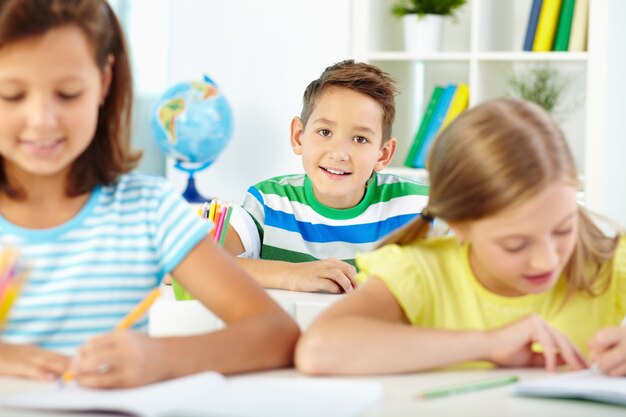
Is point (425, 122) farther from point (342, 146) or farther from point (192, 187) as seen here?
point (342, 146)

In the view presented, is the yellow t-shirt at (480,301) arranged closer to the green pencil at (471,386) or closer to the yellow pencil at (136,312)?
the green pencil at (471,386)

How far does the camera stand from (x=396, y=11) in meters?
4.45

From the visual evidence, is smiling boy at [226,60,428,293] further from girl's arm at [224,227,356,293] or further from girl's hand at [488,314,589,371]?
girl's hand at [488,314,589,371]

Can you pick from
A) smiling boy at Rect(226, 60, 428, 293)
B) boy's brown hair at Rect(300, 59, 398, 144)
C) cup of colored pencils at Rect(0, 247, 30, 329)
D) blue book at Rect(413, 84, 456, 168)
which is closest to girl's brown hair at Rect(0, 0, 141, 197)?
cup of colored pencils at Rect(0, 247, 30, 329)

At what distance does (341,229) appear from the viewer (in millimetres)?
2586

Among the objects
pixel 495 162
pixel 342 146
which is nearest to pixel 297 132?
pixel 342 146

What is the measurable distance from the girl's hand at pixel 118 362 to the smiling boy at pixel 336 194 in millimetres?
1330

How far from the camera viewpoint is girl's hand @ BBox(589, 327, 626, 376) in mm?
1291

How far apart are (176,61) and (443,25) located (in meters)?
1.33

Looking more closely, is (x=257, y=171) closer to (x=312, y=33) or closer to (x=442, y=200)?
(x=312, y=33)

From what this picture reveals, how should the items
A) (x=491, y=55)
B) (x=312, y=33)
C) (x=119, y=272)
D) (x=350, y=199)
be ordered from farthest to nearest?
(x=312, y=33) < (x=491, y=55) < (x=350, y=199) < (x=119, y=272)

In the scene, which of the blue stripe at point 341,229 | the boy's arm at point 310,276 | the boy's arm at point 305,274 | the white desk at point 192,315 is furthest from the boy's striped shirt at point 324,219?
the white desk at point 192,315

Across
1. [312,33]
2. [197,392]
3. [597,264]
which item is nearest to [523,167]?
[597,264]

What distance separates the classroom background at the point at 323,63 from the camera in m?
4.15
